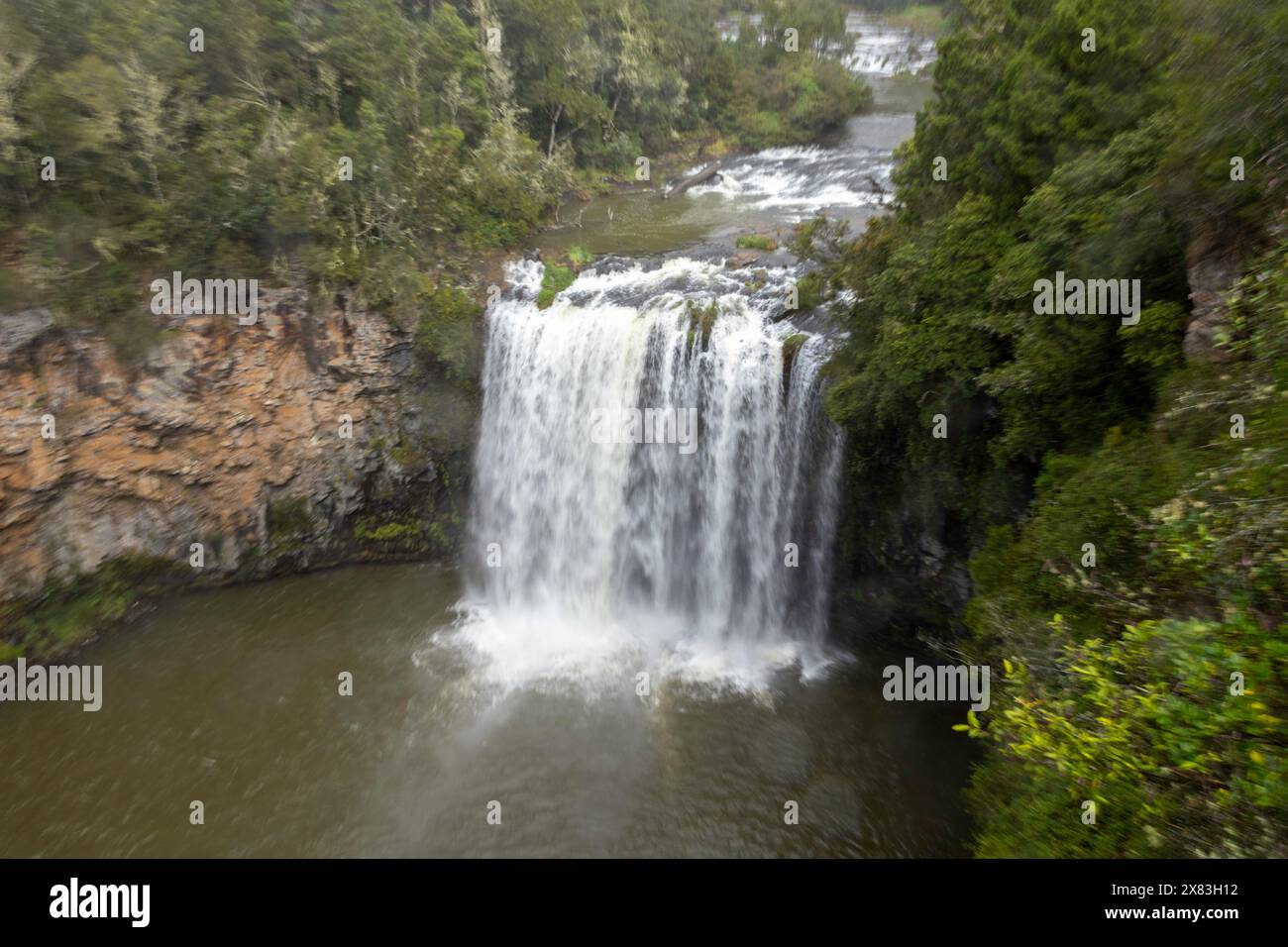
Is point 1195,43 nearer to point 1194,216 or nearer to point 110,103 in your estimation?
point 1194,216

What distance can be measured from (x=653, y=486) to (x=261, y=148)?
11.2 meters

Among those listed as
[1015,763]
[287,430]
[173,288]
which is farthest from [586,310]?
[1015,763]

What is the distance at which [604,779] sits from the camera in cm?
1049

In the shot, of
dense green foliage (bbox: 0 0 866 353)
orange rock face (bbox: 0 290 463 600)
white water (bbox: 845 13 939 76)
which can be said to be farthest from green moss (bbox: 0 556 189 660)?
white water (bbox: 845 13 939 76)

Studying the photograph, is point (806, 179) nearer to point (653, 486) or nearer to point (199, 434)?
point (653, 486)

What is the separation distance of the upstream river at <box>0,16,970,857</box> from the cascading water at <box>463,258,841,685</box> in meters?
0.06

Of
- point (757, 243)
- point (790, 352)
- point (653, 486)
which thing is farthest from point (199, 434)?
point (757, 243)

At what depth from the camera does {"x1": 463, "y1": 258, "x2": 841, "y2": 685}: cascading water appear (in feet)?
41.2

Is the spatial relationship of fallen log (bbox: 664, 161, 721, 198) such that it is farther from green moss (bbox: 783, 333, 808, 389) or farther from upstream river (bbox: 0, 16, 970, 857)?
green moss (bbox: 783, 333, 808, 389)

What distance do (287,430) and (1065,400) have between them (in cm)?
1473

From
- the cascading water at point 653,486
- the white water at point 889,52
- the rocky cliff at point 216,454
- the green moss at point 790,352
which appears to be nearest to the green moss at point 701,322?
the cascading water at point 653,486

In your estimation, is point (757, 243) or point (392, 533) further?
point (757, 243)

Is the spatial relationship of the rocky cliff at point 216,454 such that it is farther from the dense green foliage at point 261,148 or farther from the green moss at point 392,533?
the dense green foliage at point 261,148

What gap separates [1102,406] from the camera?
25.7 ft
